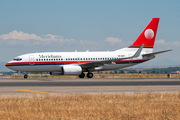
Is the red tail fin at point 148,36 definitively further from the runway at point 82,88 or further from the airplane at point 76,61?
the runway at point 82,88

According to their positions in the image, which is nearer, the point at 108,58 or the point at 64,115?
the point at 64,115

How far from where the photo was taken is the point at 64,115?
8820mm

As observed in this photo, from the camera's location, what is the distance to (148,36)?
142 feet

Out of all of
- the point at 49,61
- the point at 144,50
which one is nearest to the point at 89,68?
the point at 49,61

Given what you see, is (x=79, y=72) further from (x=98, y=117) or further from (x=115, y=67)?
(x=98, y=117)

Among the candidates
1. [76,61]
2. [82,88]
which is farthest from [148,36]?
[82,88]

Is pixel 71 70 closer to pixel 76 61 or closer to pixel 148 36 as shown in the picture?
pixel 76 61

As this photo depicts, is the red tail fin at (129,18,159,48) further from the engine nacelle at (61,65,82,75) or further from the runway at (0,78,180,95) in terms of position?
the runway at (0,78,180,95)

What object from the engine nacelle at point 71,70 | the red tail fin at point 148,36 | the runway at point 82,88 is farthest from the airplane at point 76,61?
the runway at point 82,88

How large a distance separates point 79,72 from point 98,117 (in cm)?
2898

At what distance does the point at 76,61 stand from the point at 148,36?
506 inches

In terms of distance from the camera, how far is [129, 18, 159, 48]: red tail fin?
43156 millimetres

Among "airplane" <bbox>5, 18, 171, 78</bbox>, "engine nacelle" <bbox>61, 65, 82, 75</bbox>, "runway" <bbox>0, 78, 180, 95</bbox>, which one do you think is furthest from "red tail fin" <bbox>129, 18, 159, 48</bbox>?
"runway" <bbox>0, 78, 180, 95</bbox>

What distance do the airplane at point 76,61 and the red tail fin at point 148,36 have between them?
1.36 metres
